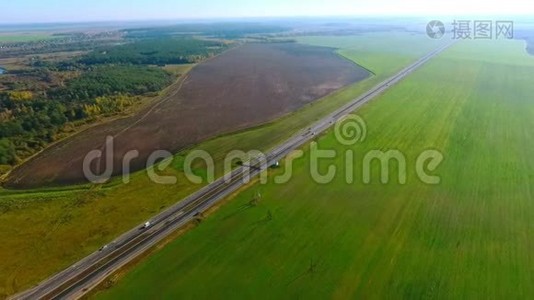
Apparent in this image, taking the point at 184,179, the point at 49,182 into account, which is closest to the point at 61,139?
the point at 49,182

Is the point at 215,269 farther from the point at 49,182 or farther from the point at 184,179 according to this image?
the point at 49,182

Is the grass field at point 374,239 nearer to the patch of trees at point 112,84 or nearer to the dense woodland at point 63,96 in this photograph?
the dense woodland at point 63,96

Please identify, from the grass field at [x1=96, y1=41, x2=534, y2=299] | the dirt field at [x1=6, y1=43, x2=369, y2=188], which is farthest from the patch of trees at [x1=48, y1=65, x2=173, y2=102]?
the grass field at [x1=96, y1=41, x2=534, y2=299]


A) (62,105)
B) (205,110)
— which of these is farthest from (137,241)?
(62,105)

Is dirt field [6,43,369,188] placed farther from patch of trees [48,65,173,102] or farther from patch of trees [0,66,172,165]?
patch of trees [48,65,173,102]

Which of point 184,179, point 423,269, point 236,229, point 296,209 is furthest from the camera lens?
point 184,179

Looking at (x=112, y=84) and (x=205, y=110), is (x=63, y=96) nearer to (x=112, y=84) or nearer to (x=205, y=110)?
(x=112, y=84)
